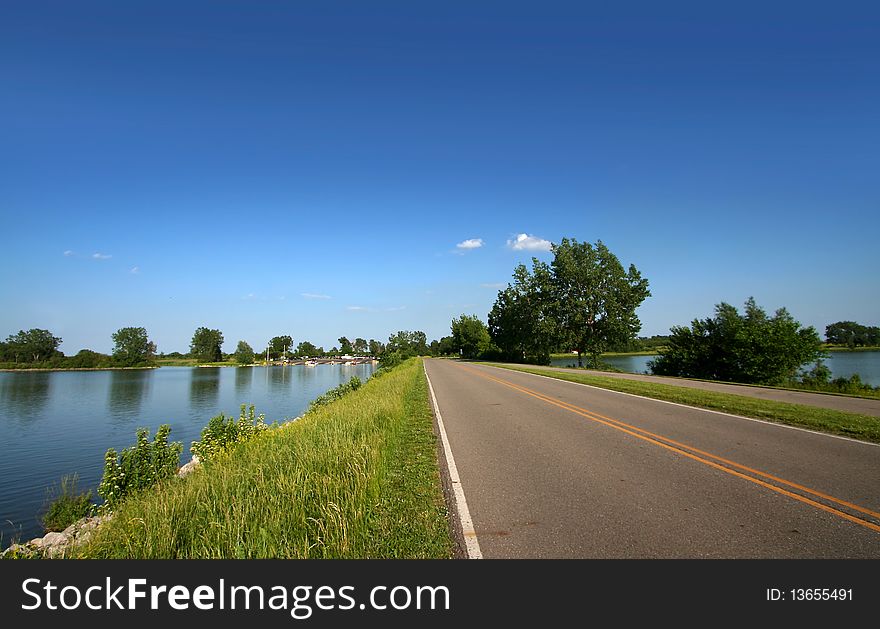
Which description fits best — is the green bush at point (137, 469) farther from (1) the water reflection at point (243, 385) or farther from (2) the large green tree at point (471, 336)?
(2) the large green tree at point (471, 336)

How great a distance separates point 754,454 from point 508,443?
4397 mm

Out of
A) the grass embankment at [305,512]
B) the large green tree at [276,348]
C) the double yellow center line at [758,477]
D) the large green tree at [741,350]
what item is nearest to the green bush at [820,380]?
the large green tree at [741,350]

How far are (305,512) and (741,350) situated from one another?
109 feet

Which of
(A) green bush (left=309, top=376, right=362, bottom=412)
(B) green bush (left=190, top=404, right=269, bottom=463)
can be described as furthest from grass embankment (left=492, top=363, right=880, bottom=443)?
(A) green bush (left=309, top=376, right=362, bottom=412)

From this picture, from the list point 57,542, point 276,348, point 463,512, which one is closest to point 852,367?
point 463,512

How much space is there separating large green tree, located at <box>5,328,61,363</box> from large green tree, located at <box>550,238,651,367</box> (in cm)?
13905

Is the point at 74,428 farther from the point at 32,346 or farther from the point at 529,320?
the point at 32,346

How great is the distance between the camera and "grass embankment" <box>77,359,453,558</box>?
170 inches

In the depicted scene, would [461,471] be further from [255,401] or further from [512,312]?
[512,312]

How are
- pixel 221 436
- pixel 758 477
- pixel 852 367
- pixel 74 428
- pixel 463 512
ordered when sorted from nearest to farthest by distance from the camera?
pixel 463 512 < pixel 758 477 < pixel 221 436 < pixel 74 428 < pixel 852 367

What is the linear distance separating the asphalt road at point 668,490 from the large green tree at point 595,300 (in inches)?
1666

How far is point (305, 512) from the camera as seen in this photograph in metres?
5.32

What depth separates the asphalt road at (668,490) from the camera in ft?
13.5

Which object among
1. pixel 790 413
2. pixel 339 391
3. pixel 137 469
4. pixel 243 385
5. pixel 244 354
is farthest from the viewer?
pixel 244 354
